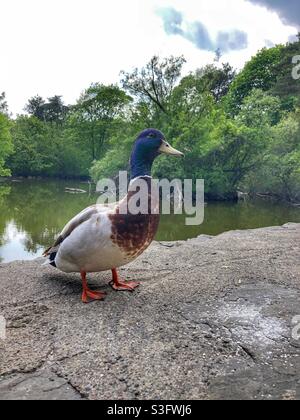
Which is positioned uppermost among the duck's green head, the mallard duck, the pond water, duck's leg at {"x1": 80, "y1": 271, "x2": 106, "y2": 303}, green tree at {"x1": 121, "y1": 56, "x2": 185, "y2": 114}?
green tree at {"x1": 121, "y1": 56, "x2": 185, "y2": 114}

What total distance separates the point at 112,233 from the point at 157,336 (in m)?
1.07

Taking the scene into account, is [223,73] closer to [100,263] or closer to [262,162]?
[262,162]

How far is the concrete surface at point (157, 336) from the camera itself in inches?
94.1

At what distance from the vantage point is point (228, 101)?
46906 millimetres

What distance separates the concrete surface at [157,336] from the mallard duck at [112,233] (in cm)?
43

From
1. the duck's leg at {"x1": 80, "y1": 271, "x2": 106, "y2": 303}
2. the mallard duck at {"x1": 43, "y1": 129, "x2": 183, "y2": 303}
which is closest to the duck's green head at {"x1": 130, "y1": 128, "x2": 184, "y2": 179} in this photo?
the mallard duck at {"x1": 43, "y1": 129, "x2": 183, "y2": 303}

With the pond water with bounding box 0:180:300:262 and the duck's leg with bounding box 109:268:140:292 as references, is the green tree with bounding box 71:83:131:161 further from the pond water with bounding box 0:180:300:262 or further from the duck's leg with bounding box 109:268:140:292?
the duck's leg with bounding box 109:268:140:292

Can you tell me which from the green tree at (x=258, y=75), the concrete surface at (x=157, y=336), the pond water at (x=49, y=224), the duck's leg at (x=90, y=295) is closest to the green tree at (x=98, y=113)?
the green tree at (x=258, y=75)

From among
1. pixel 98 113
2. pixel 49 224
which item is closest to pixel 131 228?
pixel 49 224

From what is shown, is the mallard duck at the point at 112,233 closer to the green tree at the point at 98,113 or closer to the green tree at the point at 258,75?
the green tree at the point at 98,113

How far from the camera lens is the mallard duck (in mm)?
3547

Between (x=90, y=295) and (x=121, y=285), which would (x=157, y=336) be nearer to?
(x=90, y=295)

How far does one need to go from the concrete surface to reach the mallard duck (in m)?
0.43

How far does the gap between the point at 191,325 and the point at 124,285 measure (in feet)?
3.83
